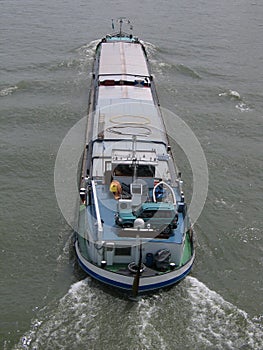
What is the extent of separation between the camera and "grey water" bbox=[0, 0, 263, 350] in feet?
68.8

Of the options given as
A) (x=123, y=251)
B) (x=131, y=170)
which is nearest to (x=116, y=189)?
(x=131, y=170)

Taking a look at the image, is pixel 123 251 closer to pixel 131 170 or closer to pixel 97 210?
pixel 97 210

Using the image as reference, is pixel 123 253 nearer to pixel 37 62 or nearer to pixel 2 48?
pixel 37 62

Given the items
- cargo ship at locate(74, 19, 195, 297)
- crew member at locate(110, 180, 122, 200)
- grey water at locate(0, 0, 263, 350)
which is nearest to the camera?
grey water at locate(0, 0, 263, 350)

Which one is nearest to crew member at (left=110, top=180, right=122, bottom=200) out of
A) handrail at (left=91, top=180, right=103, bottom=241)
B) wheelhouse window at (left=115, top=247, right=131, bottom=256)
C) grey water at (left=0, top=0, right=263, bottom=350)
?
A: handrail at (left=91, top=180, right=103, bottom=241)

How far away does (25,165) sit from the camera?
33.5 metres

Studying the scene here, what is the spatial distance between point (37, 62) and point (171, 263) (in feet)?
117

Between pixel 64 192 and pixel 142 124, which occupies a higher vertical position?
pixel 142 124

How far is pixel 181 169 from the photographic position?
33281 mm

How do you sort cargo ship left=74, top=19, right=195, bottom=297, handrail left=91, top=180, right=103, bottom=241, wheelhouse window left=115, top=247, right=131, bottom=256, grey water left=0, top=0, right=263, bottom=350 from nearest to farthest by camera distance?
1. grey water left=0, top=0, right=263, bottom=350
2. handrail left=91, top=180, right=103, bottom=241
3. cargo ship left=74, top=19, right=195, bottom=297
4. wheelhouse window left=115, top=247, right=131, bottom=256

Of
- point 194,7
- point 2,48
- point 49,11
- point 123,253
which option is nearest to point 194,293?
point 123,253

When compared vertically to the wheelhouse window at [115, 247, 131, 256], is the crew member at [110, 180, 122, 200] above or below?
above

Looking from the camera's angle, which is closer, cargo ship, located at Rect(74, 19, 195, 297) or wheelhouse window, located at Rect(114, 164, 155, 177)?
cargo ship, located at Rect(74, 19, 195, 297)

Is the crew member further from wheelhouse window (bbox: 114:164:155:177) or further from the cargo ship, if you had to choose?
wheelhouse window (bbox: 114:164:155:177)
